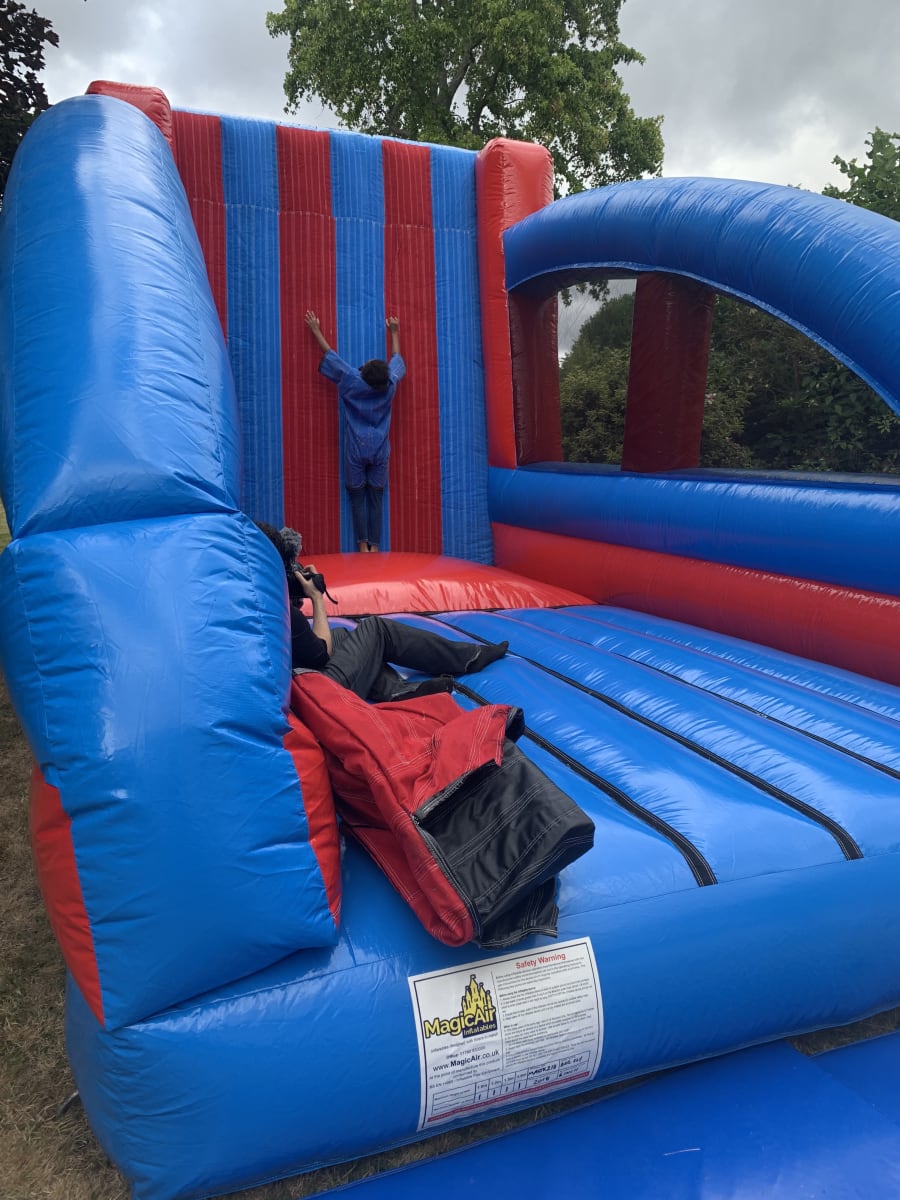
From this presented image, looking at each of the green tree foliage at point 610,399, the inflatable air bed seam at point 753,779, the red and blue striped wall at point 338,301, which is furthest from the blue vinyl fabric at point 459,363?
the inflatable air bed seam at point 753,779

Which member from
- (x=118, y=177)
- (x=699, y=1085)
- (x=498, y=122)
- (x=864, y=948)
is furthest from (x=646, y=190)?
(x=498, y=122)

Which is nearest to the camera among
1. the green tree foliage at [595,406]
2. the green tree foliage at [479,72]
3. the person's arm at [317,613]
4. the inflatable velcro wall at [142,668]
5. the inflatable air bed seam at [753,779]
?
the inflatable velcro wall at [142,668]

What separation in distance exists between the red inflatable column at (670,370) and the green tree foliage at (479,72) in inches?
335

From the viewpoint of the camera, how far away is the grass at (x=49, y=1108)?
1.22 m

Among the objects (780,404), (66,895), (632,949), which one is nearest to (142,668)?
(66,895)

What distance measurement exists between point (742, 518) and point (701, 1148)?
69.7 inches

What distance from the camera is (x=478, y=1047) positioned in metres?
1.22

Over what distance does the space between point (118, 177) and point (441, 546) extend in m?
2.28

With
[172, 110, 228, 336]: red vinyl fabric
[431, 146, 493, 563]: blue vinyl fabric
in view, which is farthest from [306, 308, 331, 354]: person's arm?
[431, 146, 493, 563]: blue vinyl fabric

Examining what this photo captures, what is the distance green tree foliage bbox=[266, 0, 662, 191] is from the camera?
10.2 meters

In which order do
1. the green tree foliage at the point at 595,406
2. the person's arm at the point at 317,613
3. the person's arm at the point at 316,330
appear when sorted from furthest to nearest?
the green tree foliage at the point at 595,406, the person's arm at the point at 316,330, the person's arm at the point at 317,613

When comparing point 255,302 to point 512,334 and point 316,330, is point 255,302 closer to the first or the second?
point 316,330

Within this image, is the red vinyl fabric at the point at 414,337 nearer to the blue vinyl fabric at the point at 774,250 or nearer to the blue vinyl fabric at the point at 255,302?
the blue vinyl fabric at the point at 255,302

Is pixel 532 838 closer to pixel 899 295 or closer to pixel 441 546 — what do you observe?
pixel 899 295
